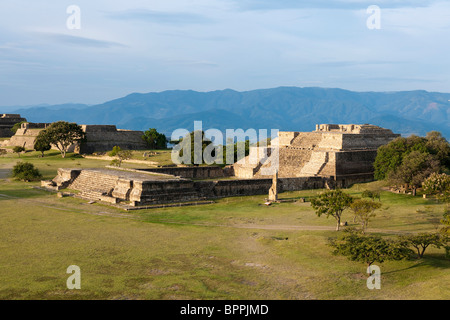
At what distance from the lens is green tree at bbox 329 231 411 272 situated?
20.7 metres

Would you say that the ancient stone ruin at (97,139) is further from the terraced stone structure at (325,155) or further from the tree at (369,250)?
the tree at (369,250)

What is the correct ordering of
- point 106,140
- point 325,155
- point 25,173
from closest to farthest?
point 25,173
point 325,155
point 106,140

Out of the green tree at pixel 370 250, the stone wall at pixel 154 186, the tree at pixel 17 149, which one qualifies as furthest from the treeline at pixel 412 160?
the tree at pixel 17 149

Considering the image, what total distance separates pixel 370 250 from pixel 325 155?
3178 cm

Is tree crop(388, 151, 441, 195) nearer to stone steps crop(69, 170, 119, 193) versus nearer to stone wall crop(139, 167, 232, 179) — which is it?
stone wall crop(139, 167, 232, 179)

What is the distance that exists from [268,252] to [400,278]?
668 centimetres

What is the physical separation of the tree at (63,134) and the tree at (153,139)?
51.4ft

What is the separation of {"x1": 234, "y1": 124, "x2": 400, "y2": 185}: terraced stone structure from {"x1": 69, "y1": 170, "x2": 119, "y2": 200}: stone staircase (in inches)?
761

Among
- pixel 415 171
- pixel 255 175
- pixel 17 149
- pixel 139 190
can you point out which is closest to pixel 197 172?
pixel 255 175

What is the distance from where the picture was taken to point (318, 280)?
19.5 metres

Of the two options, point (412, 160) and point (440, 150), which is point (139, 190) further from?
point (440, 150)

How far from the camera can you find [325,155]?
5231cm

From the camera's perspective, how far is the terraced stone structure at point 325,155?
51.3 meters

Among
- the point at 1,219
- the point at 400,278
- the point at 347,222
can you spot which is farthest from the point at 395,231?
the point at 1,219
